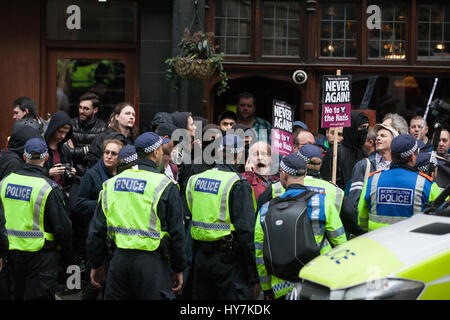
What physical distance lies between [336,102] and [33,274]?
4.33 m

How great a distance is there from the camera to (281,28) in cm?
1194

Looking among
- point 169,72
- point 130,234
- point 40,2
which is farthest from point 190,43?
point 130,234

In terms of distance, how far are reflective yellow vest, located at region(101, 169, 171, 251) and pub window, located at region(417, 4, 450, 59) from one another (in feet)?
21.9

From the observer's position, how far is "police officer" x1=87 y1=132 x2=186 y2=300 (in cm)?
662

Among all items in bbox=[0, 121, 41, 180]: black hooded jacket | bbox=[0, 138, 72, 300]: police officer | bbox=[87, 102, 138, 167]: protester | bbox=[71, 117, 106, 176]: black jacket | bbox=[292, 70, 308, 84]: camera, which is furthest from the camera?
bbox=[292, 70, 308, 84]: camera

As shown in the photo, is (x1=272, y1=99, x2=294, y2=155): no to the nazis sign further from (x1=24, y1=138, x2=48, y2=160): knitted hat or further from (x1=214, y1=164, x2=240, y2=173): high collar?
(x1=24, y1=138, x2=48, y2=160): knitted hat

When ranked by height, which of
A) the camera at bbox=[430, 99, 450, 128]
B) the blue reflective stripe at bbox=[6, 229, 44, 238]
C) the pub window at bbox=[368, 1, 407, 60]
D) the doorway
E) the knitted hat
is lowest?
the blue reflective stripe at bbox=[6, 229, 44, 238]

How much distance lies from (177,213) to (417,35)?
668 cm

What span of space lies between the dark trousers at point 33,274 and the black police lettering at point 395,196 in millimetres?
Answer: 3405

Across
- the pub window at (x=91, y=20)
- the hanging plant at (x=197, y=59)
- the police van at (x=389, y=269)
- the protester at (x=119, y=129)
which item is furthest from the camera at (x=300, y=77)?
the police van at (x=389, y=269)

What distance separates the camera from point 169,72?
11.4 metres

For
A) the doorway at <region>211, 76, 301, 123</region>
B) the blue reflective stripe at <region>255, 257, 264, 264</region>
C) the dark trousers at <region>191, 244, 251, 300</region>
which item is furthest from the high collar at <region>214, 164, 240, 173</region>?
the doorway at <region>211, 76, 301, 123</region>

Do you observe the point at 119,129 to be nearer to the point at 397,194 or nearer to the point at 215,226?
the point at 215,226

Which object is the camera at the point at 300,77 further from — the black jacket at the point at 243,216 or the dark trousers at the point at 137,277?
the dark trousers at the point at 137,277
